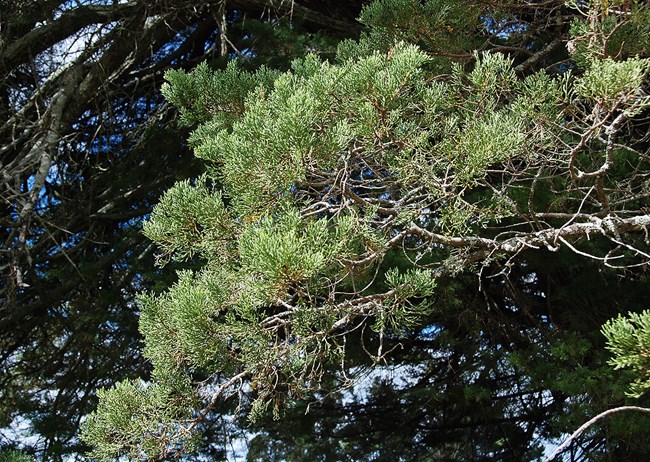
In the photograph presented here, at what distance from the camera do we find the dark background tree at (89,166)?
14.6 ft

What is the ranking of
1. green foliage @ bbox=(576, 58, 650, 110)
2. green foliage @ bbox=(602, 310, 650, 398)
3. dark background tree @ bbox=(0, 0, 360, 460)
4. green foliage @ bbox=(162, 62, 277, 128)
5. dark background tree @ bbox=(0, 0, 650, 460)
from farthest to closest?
1. dark background tree @ bbox=(0, 0, 360, 460)
2. dark background tree @ bbox=(0, 0, 650, 460)
3. green foliage @ bbox=(162, 62, 277, 128)
4. green foliage @ bbox=(576, 58, 650, 110)
5. green foliage @ bbox=(602, 310, 650, 398)

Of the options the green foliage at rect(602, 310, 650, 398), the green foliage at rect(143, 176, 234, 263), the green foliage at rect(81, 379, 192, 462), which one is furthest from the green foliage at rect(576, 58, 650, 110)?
the green foliage at rect(81, 379, 192, 462)

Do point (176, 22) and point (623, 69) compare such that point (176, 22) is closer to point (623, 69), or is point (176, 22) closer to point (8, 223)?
point (8, 223)

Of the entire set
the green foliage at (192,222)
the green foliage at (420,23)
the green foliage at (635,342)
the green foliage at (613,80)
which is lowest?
the green foliage at (635,342)

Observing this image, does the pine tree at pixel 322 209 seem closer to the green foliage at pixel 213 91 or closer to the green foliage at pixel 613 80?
the green foliage at pixel 613 80

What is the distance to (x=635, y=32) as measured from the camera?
2828mm

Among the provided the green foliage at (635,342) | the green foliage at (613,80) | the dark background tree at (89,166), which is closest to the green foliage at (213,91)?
the dark background tree at (89,166)

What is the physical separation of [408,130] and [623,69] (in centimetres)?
79

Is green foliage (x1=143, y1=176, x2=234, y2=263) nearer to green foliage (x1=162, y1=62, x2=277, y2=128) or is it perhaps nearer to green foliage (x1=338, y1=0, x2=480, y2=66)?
green foliage (x1=162, y1=62, x2=277, y2=128)

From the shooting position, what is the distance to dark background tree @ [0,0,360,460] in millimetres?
4453

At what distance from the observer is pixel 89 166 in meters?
5.21

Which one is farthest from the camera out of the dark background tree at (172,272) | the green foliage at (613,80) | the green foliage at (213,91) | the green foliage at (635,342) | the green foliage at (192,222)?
the dark background tree at (172,272)

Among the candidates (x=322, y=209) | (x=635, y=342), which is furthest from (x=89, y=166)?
(x=635, y=342)

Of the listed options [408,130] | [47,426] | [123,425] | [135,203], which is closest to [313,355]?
[123,425]
